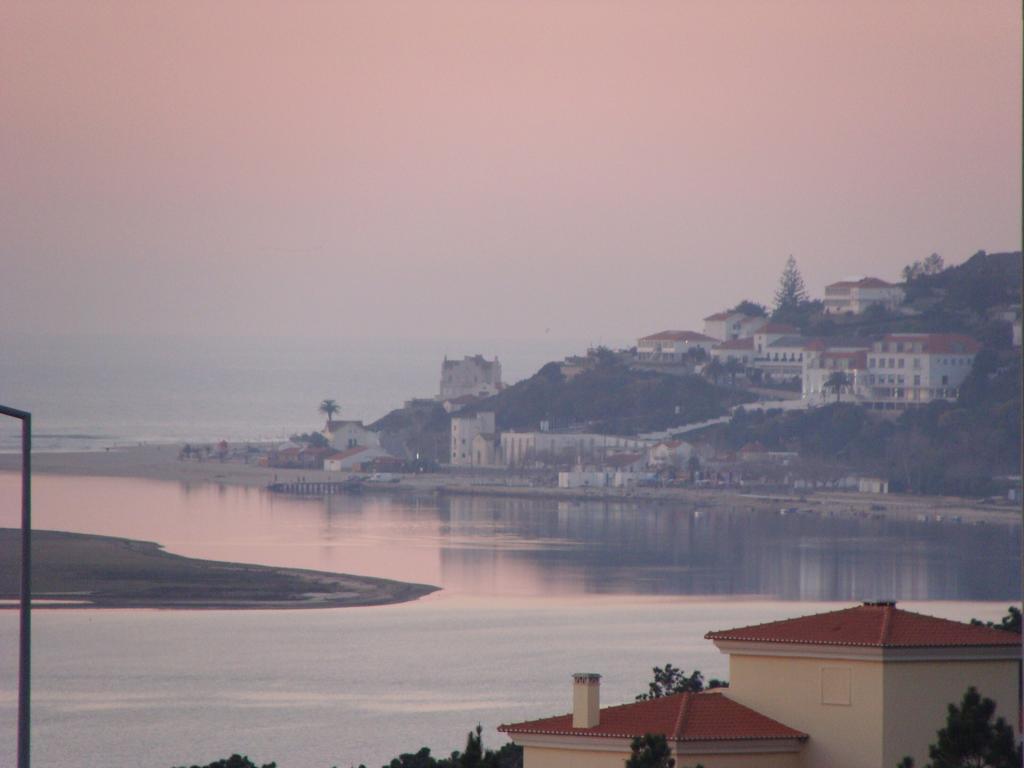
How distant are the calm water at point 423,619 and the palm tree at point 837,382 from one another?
26422 millimetres

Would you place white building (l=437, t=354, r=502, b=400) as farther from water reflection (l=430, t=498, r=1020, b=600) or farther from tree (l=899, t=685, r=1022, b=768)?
tree (l=899, t=685, r=1022, b=768)

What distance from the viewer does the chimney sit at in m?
9.13

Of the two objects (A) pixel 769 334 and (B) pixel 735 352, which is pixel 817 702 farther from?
(A) pixel 769 334

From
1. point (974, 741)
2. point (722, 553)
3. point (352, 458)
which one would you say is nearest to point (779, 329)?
point (352, 458)

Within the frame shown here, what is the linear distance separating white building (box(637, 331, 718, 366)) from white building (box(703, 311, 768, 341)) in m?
1.11

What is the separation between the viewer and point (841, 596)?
36062mm

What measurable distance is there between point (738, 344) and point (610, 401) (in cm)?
750

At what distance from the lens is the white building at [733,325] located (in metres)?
102

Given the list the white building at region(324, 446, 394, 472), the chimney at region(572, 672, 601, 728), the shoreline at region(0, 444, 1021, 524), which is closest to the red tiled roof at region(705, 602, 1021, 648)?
the chimney at region(572, 672, 601, 728)

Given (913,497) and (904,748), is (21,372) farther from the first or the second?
(904,748)

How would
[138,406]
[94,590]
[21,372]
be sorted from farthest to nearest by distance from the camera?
1. [21,372]
2. [138,406]
3. [94,590]

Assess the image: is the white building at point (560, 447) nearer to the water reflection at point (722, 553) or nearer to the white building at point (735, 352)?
the white building at point (735, 352)

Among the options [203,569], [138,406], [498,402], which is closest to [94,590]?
[203,569]

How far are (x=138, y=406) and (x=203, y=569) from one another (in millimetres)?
86712
